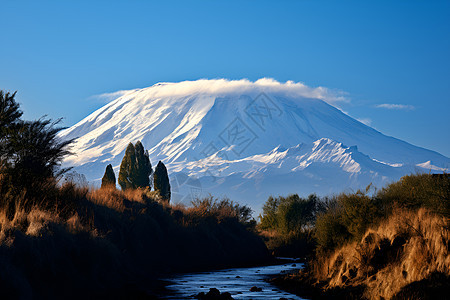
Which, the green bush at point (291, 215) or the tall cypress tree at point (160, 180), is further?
the tall cypress tree at point (160, 180)

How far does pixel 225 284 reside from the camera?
22953mm

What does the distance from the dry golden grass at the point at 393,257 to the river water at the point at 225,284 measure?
88.9 inches

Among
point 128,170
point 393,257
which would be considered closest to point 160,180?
point 128,170

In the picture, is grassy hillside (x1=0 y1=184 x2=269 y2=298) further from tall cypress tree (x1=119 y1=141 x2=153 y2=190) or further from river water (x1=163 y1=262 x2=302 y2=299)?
tall cypress tree (x1=119 y1=141 x2=153 y2=190)

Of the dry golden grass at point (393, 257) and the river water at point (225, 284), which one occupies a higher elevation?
the dry golden grass at point (393, 257)

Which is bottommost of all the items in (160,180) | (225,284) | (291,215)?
(225,284)

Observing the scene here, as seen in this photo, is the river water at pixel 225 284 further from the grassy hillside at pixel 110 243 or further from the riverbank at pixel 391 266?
the grassy hillside at pixel 110 243

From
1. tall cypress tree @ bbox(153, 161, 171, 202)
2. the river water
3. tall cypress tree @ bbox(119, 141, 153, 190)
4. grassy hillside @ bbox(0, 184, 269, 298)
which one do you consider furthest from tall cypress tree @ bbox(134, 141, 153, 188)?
the river water

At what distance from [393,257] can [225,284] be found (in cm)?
721

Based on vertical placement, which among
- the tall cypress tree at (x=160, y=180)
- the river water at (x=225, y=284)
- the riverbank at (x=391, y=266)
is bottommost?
the river water at (x=225, y=284)

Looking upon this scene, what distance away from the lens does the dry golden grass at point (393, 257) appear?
54.4ft

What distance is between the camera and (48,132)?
23656 mm

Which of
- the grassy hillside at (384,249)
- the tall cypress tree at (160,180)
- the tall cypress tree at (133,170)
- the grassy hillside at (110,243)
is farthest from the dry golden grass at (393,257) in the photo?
the tall cypress tree at (133,170)

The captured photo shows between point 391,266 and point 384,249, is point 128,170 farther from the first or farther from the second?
point 391,266
